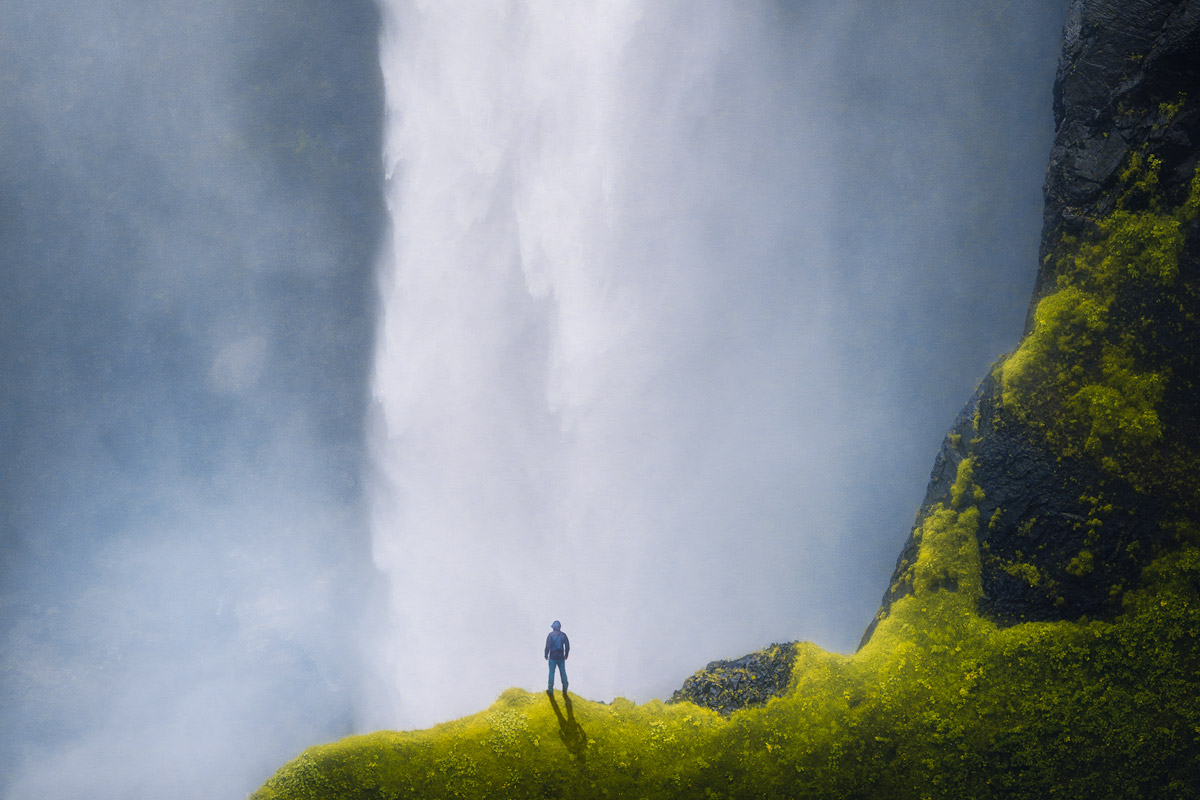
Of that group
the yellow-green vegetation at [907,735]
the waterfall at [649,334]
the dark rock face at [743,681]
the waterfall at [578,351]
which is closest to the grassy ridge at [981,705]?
the yellow-green vegetation at [907,735]

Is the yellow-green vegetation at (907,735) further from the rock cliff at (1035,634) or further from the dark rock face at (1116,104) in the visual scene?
the dark rock face at (1116,104)

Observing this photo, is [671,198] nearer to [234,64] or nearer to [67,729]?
[234,64]

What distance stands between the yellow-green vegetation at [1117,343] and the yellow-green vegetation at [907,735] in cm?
265

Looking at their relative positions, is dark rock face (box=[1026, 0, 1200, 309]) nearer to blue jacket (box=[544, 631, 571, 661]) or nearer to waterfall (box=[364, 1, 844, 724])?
blue jacket (box=[544, 631, 571, 661])

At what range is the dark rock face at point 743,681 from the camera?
16328 millimetres

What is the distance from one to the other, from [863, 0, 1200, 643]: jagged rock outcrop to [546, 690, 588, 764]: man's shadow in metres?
9.69

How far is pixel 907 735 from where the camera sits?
583 inches

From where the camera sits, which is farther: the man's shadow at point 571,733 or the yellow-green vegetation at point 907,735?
the man's shadow at point 571,733

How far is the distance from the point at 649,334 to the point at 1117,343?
33669 millimetres

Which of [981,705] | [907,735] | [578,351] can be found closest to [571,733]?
[907,735]

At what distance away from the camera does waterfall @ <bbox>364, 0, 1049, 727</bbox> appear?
1668 inches

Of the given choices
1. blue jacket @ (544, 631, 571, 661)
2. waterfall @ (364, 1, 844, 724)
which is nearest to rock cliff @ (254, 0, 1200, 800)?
blue jacket @ (544, 631, 571, 661)

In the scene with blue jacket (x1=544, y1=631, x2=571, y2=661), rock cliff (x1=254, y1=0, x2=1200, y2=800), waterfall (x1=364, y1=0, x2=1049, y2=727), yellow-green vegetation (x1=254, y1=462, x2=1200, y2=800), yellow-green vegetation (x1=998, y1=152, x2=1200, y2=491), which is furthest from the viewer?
waterfall (x1=364, y1=0, x2=1049, y2=727)

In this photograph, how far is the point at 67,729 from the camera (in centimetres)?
4144
